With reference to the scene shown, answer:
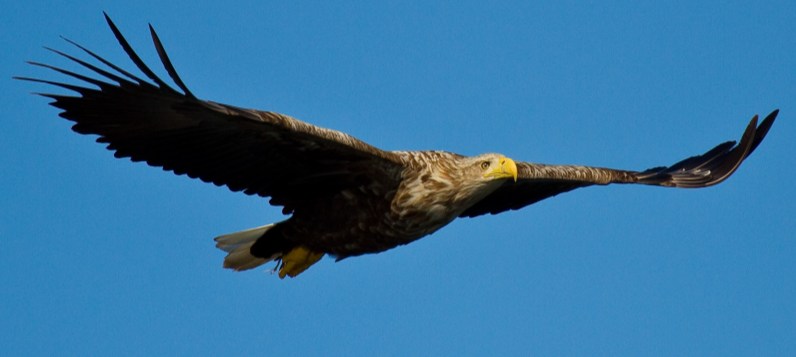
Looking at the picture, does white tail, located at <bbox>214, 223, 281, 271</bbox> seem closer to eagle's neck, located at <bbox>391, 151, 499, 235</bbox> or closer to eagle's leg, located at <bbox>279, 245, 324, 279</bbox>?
eagle's leg, located at <bbox>279, 245, 324, 279</bbox>

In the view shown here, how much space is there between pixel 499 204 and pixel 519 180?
27.9 inches

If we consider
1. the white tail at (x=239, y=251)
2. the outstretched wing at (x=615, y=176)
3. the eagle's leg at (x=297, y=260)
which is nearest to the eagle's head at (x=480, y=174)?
the outstretched wing at (x=615, y=176)

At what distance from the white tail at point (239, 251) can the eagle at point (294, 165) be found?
0.48 ft

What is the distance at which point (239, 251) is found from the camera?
36.0 feet

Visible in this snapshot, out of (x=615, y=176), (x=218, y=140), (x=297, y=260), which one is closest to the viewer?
(x=218, y=140)

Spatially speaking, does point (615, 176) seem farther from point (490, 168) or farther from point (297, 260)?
point (297, 260)

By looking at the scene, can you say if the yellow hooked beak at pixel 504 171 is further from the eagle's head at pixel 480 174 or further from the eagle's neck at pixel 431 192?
the eagle's neck at pixel 431 192

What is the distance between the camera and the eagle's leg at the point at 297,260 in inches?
414

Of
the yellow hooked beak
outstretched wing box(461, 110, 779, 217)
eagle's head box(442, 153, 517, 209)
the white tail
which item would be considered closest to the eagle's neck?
eagle's head box(442, 153, 517, 209)

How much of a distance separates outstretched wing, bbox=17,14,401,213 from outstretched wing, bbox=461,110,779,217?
176 cm

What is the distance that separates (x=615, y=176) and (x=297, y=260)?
291 centimetres

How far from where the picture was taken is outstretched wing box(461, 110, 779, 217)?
11.0 metres

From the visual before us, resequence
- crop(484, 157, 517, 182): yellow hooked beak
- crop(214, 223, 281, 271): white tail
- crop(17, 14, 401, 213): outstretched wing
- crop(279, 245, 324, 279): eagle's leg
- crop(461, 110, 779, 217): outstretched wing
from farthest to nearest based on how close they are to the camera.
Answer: crop(461, 110, 779, 217): outstretched wing → crop(214, 223, 281, 271): white tail → crop(279, 245, 324, 279): eagle's leg → crop(484, 157, 517, 182): yellow hooked beak → crop(17, 14, 401, 213): outstretched wing

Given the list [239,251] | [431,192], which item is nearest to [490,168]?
[431,192]
